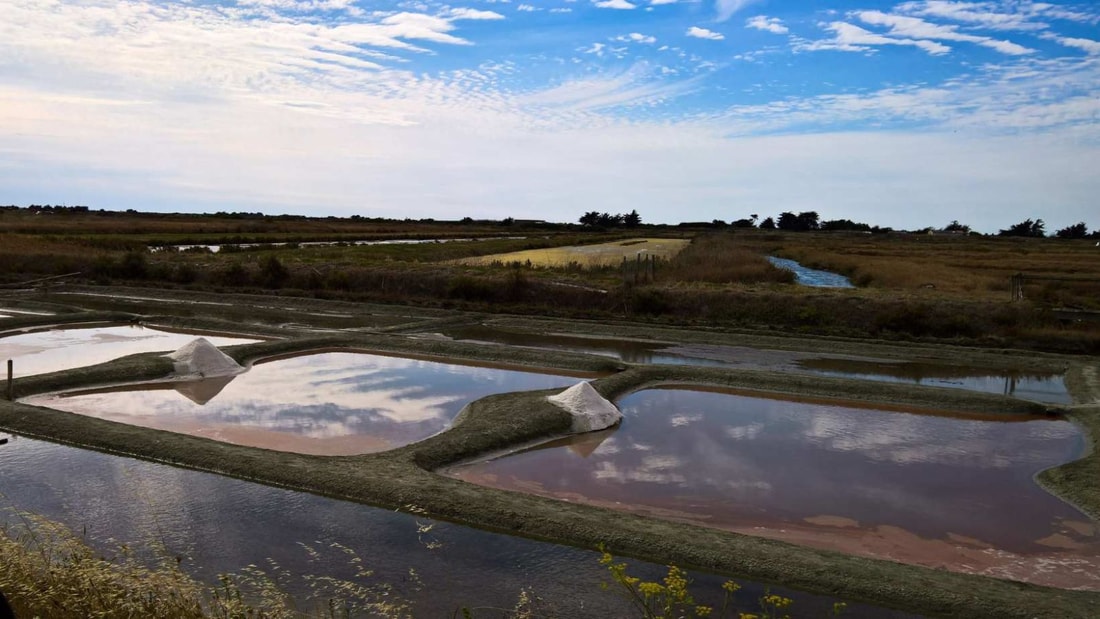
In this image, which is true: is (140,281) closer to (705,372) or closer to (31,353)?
(31,353)

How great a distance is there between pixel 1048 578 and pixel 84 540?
19.2 feet

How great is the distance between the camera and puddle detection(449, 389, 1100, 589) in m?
5.38

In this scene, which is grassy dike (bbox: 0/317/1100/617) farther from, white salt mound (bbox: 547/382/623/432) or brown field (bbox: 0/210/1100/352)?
brown field (bbox: 0/210/1100/352)

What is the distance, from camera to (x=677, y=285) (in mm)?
18172

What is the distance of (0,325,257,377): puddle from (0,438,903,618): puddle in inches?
212

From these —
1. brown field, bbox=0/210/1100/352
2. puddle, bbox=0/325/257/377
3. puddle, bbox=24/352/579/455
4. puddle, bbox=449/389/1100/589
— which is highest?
brown field, bbox=0/210/1100/352

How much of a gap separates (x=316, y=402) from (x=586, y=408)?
3.08 metres

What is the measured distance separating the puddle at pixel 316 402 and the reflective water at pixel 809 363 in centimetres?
250

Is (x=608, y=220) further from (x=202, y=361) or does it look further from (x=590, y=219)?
(x=202, y=361)

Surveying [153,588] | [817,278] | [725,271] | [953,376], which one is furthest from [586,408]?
[817,278]

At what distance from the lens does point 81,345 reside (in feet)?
42.3

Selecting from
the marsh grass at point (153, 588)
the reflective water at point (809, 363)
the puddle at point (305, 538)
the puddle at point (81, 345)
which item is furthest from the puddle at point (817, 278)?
the marsh grass at point (153, 588)

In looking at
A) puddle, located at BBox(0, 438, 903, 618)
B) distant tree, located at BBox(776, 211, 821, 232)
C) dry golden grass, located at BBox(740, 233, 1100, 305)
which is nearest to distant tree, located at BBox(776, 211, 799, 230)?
distant tree, located at BBox(776, 211, 821, 232)

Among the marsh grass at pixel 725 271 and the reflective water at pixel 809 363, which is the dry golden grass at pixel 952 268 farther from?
the reflective water at pixel 809 363
